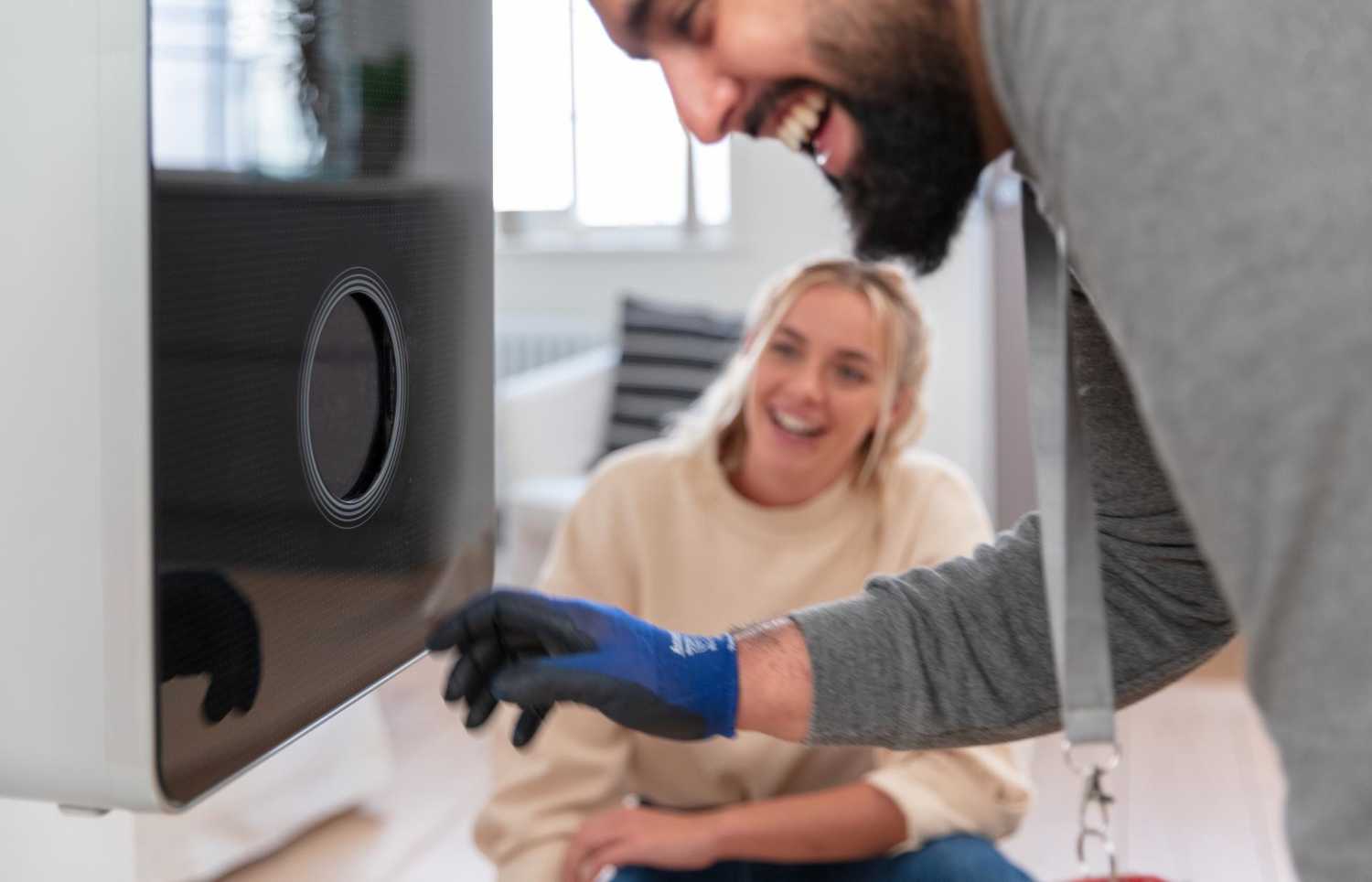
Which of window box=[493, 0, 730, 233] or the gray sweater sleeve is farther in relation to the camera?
window box=[493, 0, 730, 233]

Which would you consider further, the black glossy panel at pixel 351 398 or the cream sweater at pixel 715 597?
the cream sweater at pixel 715 597

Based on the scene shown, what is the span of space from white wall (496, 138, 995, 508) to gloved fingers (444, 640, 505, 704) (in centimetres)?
A: 256

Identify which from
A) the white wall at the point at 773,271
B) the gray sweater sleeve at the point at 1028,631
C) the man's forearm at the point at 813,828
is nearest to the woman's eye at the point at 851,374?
the man's forearm at the point at 813,828

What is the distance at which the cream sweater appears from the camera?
5.37ft

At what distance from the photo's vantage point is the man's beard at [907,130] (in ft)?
1.88

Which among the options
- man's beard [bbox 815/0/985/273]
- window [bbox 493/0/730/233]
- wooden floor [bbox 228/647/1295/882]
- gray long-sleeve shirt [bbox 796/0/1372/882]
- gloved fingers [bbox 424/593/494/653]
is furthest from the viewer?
window [bbox 493/0/730/233]

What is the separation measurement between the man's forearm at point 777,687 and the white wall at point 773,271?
8.07 feet

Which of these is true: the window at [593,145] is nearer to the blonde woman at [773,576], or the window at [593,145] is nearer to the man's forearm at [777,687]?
the blonde woman at [773,576]

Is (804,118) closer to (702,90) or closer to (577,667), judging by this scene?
(702,90)

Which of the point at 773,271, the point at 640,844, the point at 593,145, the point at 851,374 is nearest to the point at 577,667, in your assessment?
the point at 640,844

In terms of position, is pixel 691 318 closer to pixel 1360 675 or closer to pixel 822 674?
pixel 822 674

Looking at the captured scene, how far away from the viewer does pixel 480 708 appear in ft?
2.73

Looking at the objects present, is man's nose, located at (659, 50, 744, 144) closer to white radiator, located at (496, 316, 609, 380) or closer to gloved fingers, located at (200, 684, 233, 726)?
gloved fingers, located at (200, 684, 233, 726)

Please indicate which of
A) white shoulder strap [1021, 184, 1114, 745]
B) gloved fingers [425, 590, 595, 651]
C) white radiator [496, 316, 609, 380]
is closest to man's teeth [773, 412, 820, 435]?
gloved fingers [425, 590, 595, 651]
